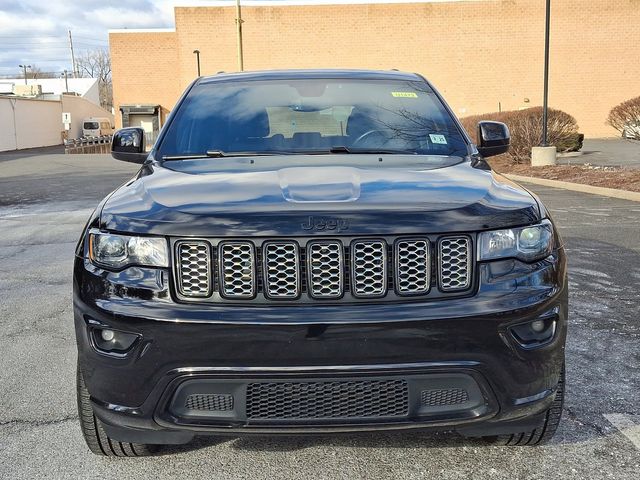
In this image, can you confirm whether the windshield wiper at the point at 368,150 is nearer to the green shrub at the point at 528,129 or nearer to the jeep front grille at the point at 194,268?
the jeep front grille at the point at 194,268

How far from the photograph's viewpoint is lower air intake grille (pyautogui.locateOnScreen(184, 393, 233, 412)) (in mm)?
2342

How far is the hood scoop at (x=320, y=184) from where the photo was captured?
8.23 ft

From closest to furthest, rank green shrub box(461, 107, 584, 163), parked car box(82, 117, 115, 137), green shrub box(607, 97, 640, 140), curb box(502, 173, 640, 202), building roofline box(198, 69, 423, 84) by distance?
building roofline box(198, 69, 423, 84), curb box(502, 173, 640, 202), green shrub box(607, 97, 640, 140), green shrub box(461, 107, 584, 163), parked car box(82, 117, 115, 137)

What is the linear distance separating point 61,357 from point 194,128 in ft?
5.59

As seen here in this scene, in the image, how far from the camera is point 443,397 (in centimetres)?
237

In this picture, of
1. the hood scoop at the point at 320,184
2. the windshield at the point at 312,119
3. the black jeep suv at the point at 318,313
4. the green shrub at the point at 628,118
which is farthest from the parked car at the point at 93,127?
the black jeep suv at the point at 318,313

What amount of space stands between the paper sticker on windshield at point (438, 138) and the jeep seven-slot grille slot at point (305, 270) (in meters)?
1.41

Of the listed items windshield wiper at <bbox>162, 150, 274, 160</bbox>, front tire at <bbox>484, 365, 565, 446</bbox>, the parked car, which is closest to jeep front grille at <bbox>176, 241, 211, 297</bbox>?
windshield wiper at <bbox>162, 150, 274, 160</bbox>

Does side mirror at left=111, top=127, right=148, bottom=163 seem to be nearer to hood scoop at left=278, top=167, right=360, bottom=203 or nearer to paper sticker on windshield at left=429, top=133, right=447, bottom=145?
hood scoop at left=278, top=167, right=360, bottom=203

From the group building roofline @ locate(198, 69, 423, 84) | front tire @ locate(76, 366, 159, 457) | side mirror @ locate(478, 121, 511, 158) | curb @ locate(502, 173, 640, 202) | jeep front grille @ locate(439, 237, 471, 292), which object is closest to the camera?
jeep front grille @ locate(439, 237, 471, 292)

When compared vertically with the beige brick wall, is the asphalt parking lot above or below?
below

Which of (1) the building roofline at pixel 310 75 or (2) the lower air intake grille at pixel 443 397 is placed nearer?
(2) the lower air intake grille at pixel 443 397

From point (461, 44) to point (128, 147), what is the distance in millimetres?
41200

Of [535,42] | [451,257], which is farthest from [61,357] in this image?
[535,42]
